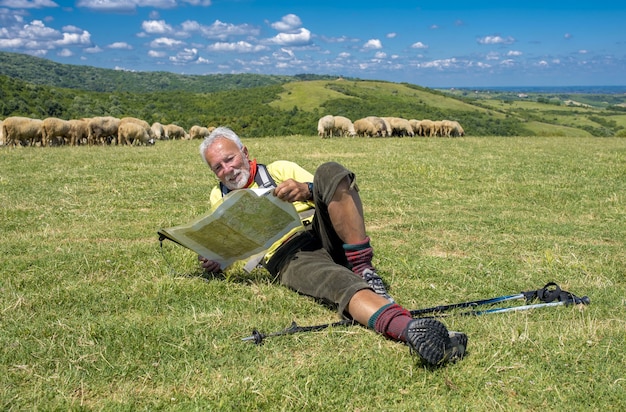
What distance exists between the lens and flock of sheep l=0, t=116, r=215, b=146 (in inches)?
874

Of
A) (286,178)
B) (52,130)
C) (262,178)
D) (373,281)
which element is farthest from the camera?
(52,130)

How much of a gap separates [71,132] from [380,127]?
59.7 ft

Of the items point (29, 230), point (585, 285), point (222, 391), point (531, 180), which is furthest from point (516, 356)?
point (531, 180)

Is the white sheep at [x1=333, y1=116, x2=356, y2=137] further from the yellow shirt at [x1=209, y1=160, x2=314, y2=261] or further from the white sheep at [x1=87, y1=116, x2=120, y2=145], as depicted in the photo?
the yellow shirt at [x1=209, y1=160, x2=314, y2=261]

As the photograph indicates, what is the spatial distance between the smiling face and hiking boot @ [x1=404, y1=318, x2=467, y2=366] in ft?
6.21

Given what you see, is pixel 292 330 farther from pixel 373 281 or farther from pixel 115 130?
pixel 115 130

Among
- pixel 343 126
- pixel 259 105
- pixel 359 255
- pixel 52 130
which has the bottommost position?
pixel 359 255

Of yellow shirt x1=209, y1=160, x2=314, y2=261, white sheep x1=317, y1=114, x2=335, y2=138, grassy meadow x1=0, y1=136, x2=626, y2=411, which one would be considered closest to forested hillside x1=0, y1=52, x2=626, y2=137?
white sheep x1=317, y1=114, x2=335, y2=138

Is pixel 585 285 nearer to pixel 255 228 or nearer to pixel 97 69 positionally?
pixel 255 228

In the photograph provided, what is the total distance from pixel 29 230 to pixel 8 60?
155719mm

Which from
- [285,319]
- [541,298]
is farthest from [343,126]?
[285,319]

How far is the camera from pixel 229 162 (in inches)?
168

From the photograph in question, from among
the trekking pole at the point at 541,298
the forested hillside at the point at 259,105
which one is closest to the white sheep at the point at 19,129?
the forested hillside at the point at 259,105

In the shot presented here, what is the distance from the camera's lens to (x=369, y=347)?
326 cm
